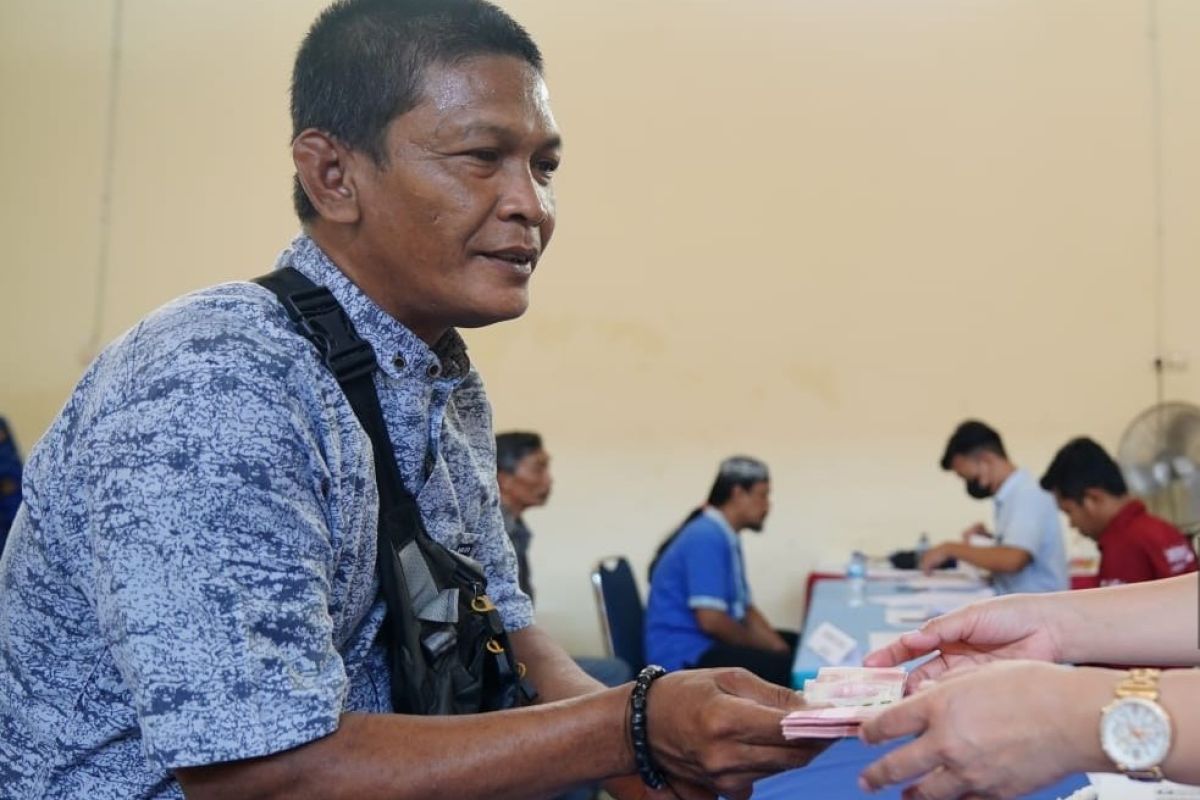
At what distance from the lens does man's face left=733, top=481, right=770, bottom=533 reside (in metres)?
5.03

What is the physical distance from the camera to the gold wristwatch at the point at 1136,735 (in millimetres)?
1089

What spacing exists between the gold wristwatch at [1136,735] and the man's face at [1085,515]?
3.61 meters

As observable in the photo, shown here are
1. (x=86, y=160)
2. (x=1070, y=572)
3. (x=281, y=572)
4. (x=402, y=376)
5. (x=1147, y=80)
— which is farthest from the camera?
(x=86, y=160)

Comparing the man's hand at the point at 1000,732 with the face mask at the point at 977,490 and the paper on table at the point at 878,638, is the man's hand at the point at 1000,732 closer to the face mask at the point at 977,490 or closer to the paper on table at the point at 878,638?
the paper on table at the point at 878,638

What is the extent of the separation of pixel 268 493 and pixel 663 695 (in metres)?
0.45

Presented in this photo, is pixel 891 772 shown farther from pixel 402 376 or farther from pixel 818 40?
pixel 818 40

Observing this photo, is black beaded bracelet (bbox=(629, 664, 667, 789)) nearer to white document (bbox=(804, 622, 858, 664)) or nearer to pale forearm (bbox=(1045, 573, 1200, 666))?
pale forearm (bbox=(1045, 573, 1200, 666))

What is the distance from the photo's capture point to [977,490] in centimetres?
541

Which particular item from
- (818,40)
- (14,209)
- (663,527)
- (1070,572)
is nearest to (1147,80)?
(818,40)

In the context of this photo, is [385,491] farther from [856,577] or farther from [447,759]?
[856,577]

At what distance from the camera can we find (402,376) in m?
1.35

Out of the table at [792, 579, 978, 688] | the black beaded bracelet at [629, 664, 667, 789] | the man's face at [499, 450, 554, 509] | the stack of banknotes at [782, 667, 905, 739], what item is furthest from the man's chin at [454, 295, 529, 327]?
the man's face at [499, 450, 554, 509]

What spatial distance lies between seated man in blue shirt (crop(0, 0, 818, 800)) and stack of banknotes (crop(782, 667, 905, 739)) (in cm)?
4

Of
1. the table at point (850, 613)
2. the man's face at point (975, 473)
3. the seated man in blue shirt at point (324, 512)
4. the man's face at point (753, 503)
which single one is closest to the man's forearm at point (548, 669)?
the seated man in blue shirt at point (324, 512)
